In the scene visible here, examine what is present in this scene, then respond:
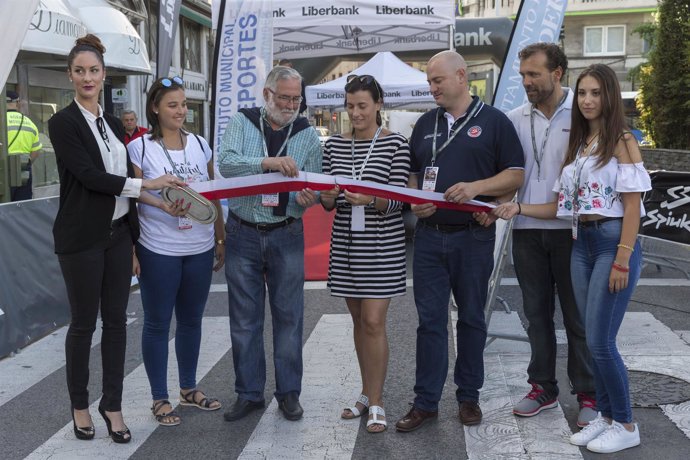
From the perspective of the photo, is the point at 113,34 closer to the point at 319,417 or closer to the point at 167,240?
the point at 167,240

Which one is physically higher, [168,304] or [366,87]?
[366,87]

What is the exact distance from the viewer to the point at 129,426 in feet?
16.0

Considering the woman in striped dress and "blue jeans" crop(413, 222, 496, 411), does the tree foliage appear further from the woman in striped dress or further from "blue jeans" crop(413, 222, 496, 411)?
the woman in striped dress

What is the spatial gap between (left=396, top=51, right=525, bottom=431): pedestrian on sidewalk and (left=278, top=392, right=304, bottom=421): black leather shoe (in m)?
0.62

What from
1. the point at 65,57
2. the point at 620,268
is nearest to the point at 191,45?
the point at 65,57

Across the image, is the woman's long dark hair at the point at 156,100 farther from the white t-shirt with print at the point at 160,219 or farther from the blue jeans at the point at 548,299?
the blue jeans at the point at 548,299

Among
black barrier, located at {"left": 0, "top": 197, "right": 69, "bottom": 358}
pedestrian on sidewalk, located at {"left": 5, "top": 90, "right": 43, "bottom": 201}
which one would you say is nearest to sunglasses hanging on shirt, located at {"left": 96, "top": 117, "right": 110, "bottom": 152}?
black barrier, located at {"left": 0, "top": 197, "right": 69, "bottom": 358}

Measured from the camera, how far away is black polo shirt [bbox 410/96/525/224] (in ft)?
14.8

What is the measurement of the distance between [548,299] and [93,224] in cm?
256

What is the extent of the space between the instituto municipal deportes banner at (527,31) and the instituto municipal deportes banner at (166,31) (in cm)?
470

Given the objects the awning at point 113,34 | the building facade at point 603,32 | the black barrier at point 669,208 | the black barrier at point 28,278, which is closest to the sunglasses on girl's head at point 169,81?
the black barrier at point 28,278

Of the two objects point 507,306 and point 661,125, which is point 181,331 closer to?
point 507,306

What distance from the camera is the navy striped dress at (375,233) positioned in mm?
4617

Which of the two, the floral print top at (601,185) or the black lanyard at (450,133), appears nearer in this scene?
the floral print top at (601,185)
